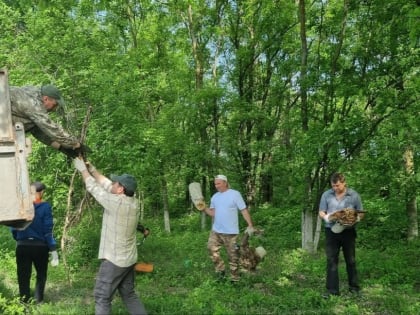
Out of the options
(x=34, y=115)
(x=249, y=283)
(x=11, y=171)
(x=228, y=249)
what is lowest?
(x=249, y=283)

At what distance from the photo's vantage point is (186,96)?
51.9ft

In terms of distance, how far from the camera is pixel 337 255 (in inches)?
289

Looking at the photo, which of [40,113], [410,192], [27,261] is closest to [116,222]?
[40,113]

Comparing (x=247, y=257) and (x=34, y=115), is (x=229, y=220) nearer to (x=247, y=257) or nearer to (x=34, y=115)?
(x=247, y=257)

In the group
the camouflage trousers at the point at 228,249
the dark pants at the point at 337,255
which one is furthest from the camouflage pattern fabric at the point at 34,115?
the dark pants at the point at 337,255

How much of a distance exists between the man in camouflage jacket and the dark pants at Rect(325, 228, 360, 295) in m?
4.49

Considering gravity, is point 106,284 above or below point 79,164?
below

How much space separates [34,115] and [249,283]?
16.9ft

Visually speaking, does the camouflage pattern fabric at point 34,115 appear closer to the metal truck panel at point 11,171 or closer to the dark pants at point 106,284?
the metal truck panel at point 11,171

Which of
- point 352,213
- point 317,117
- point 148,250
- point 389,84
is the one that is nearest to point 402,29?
point 389,84

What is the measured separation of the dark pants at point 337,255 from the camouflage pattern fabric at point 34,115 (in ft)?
14.9

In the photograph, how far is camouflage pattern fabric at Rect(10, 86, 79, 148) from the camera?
4.68 m

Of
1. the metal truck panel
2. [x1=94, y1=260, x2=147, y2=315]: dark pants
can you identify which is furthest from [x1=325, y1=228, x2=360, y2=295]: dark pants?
the metal truck panel

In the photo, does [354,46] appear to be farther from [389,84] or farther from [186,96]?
[186,96]
